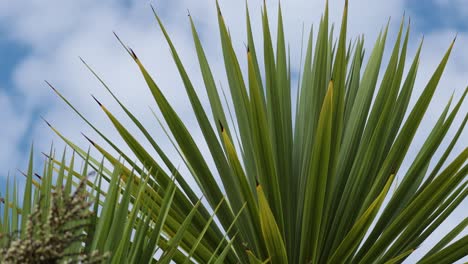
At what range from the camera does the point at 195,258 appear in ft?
10.9

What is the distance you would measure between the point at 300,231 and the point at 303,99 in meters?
0.86

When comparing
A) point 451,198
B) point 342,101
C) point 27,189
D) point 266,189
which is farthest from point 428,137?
point 27,189

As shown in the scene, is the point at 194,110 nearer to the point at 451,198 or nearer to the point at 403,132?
the point at 403,132

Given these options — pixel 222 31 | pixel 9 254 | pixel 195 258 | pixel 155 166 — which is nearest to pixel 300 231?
pixel 195 258

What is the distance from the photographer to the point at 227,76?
375 centimetres

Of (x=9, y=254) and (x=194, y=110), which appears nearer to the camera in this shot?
(x=9, y=254)

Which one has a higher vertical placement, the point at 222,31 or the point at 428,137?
the point at 222,31

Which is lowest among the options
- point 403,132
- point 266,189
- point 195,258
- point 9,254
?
point 9,254

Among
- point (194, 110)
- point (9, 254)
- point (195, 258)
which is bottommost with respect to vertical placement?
point (9, 254)

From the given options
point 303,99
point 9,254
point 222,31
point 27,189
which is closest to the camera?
point 9,254

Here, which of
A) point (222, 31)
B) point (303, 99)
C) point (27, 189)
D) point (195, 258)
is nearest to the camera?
A: point (27, 189)

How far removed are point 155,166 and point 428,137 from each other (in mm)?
1264

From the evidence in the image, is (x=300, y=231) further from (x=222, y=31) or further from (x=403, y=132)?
(x=222, y=31)

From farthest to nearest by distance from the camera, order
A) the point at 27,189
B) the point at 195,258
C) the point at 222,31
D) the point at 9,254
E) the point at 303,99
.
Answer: the point at 303,99 < the point at 222,31 < the point at 195,258 < the point at 27,189 < the point at 9,254
